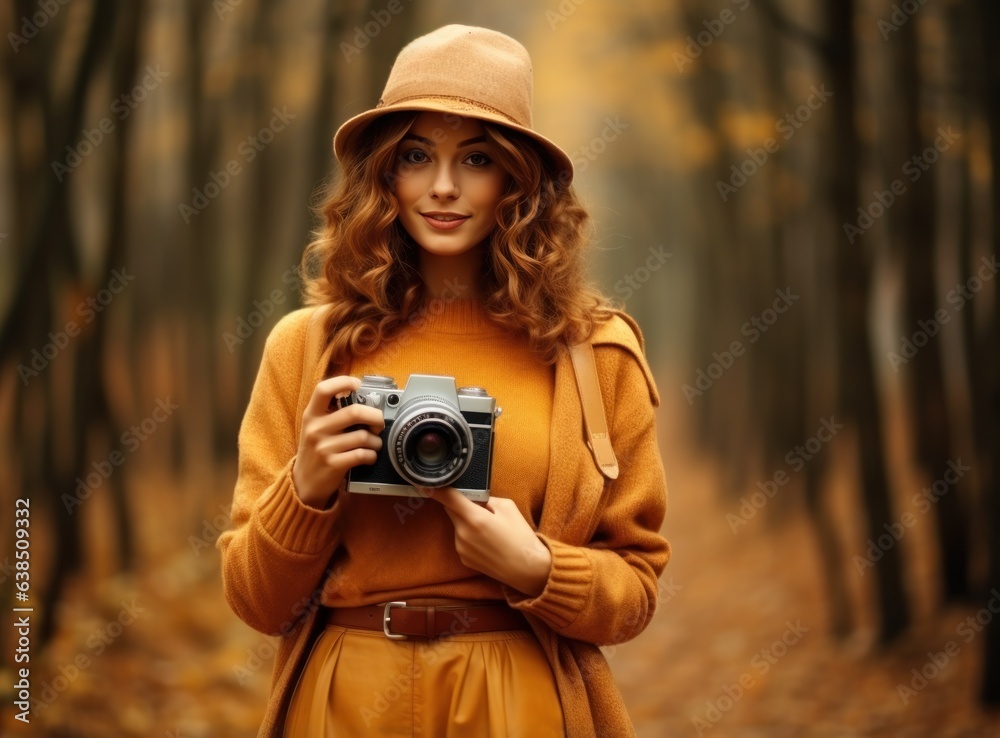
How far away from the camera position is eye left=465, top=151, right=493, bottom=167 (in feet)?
6.92

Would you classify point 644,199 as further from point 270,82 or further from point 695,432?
point 270,82

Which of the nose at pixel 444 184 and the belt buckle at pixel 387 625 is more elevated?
the nose at pixel 444 184

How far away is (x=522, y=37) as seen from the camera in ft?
24.0

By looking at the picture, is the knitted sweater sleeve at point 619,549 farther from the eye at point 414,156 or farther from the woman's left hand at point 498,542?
the eye at point 414,156

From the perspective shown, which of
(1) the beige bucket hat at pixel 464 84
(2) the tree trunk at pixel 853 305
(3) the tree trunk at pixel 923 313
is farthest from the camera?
(2) the tree trunk at pixel 853 305

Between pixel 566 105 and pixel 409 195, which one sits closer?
pixel 409 195

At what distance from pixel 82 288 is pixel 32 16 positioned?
131 cm

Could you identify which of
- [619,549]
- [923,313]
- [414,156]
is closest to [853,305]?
[923,313]

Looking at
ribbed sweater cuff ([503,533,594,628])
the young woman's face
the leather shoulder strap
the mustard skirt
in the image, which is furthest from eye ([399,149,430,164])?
the mustard skirt

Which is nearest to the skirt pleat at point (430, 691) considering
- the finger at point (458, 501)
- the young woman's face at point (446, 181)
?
the finger at point (458, 501)

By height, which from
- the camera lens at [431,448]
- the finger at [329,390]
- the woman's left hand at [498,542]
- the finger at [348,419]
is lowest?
the woman's left hand at [498,542]

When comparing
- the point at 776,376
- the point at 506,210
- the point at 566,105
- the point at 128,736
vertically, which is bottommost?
the point at 128,736

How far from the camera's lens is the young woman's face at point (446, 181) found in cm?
207

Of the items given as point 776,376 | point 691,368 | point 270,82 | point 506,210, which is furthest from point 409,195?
point 691,368
